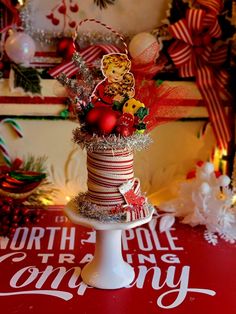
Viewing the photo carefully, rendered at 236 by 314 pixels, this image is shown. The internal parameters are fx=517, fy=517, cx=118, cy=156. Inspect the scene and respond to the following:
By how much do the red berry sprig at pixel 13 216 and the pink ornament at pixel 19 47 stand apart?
1.60ft

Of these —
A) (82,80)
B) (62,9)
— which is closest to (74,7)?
(62,9)

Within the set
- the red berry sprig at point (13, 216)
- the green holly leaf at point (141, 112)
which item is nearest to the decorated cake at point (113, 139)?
the green holly leaf at point (141, 112)

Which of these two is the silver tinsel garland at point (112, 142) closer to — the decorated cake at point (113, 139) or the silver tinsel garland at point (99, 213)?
the decorated cake at point (113, 139)

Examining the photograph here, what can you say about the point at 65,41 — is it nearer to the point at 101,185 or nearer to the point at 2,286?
the point at 101,185

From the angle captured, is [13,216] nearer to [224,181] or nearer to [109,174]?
[109,174]

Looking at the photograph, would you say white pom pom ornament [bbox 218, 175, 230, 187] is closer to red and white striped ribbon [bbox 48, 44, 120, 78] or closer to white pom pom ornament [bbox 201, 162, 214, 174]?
white pom pom ornament [bbox 201, 162, 214, 174]

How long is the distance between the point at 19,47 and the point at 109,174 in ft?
2.31

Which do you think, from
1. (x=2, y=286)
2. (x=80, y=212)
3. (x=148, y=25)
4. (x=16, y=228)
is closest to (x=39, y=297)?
(x=2, y=286)

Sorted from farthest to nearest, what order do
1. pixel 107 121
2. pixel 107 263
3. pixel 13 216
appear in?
pixel 13 216
pixel 107 263
pixel 107 121

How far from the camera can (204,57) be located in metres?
1.90

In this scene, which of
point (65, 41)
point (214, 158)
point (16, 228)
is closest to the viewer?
point (16, 228)

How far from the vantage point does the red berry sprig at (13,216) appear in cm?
167

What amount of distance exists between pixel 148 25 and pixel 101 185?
0.84 m

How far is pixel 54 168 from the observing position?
196 cm
